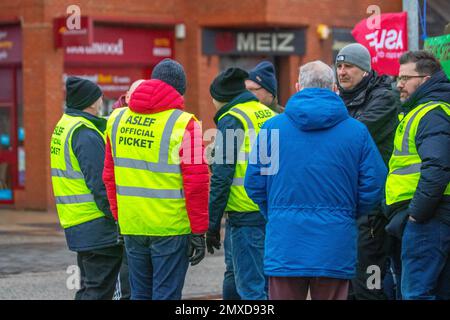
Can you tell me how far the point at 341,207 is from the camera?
586 cm

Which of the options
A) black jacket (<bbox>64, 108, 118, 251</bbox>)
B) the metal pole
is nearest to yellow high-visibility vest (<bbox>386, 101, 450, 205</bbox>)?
black jacket (<bbox>64, 108, 118, 251</bbox>)

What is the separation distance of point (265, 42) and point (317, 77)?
1740 cm

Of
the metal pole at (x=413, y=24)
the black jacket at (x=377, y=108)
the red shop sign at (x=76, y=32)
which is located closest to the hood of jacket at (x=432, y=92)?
the black jacket at (x=377, y=108)

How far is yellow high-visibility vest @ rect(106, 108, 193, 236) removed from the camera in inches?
262

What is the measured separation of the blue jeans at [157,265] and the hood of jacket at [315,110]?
1303 mm

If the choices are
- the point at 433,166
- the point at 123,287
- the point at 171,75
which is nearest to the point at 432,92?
the point at 433,166

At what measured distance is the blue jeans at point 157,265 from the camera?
21.8 feet

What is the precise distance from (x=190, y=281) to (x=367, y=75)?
4.04 m

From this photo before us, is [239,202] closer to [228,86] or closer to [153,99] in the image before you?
[228,86]

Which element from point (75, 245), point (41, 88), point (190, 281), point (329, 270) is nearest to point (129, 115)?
point (75, 245)

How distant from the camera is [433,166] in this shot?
22.2ft

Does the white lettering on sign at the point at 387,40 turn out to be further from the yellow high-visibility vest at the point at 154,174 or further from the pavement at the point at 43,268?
the yellow high-visibility vest at the point at 154,174

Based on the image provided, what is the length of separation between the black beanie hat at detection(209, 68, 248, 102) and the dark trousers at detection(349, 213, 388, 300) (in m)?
1.36
